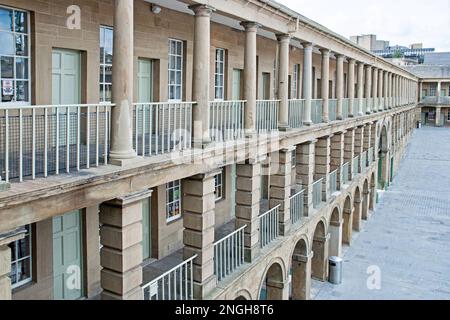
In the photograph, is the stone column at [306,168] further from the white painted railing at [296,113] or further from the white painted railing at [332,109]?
the white painted railing at [332,109]

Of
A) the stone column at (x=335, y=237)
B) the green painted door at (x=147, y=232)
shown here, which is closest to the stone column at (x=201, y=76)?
the green painted door at (x=147, y=232)

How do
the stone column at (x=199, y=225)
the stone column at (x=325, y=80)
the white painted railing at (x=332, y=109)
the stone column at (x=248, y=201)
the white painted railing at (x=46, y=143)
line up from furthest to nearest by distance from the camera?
the white painted railing at (x=332, y=109), the stone column at (x=325, y=80), the stone column at (x=248, y=201), the stone column at (x=199, y=225), the white painted railing at (x=46, y=143)

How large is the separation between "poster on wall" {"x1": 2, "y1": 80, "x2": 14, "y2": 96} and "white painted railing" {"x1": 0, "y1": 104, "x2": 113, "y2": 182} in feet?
1.21

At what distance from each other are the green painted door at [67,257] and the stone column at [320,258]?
12.1 m

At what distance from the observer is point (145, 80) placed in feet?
41.5

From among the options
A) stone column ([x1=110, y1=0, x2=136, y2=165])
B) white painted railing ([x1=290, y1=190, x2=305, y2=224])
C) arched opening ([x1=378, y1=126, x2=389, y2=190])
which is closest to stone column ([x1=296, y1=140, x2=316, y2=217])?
white painted railing ([x1=290, y1=190, x2=305, y2=224])

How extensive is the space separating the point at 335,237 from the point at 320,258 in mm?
2448

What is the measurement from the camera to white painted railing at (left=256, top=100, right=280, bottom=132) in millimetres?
13219

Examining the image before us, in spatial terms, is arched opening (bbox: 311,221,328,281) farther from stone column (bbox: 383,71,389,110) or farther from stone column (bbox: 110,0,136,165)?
stone column (bbox: 383,71,389,110)

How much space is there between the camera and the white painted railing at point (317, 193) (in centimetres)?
1848

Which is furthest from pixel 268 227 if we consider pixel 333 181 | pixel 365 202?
pixel 365 202
